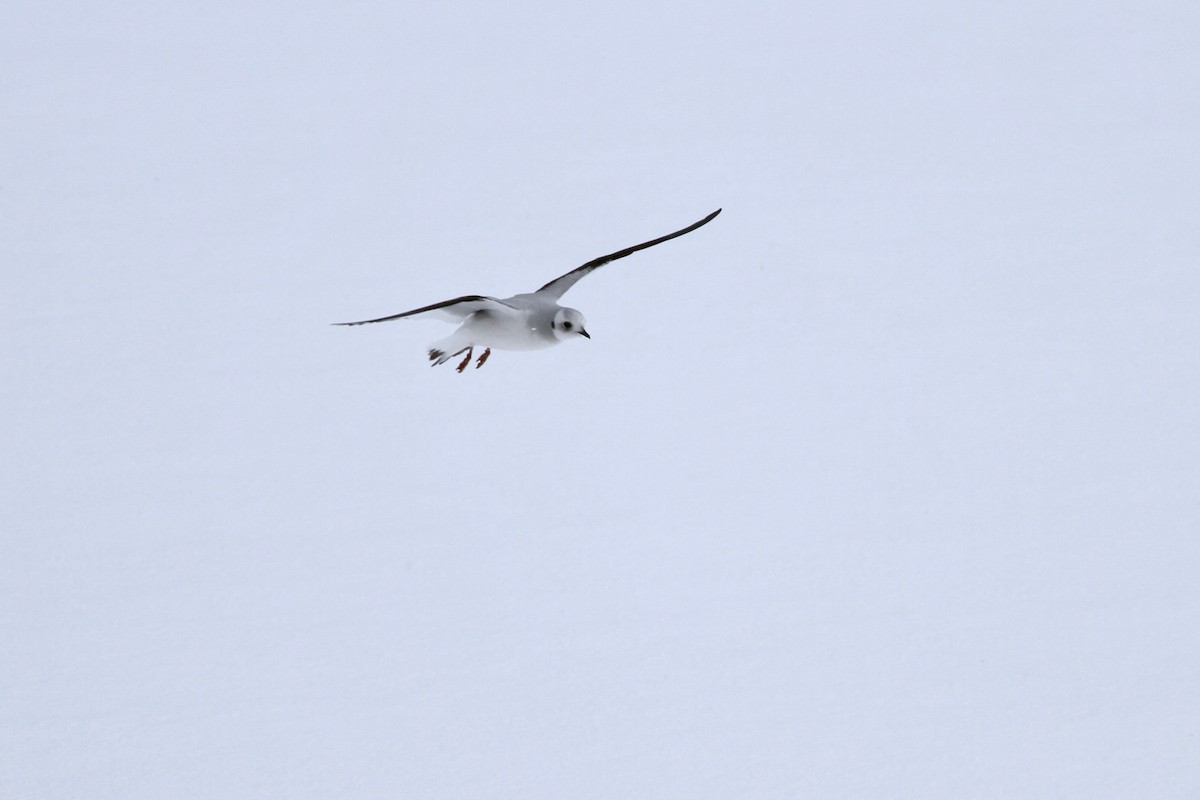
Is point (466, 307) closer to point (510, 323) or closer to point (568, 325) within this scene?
point (510, 323)

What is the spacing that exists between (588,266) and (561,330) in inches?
27.1

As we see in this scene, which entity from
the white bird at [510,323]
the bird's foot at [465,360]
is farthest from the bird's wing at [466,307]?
the bird's foot at [465,360]

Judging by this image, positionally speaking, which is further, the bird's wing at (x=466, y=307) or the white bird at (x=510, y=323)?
the white bird at (x=510, y=323)

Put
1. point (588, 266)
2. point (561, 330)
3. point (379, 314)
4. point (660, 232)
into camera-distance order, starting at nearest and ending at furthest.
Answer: point (561, 330) → point (588, 266) → point (379, 314) → point (660, 232)

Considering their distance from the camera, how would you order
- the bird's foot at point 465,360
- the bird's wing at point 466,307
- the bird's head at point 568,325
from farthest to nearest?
the bird's foot at point 465,360
the bird's head at point 568,325
the bird's wing at point 466,307

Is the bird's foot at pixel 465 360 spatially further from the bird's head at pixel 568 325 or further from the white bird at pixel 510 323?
the bird's head at pixel 568 325

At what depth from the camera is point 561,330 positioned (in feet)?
19.4

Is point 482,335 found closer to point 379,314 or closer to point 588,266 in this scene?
point 588,266

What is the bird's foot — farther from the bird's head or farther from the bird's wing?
the bird's head

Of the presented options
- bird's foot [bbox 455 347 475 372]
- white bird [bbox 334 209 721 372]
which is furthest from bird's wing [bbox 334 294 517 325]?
bird's foot [bbox 455 347 475 372]

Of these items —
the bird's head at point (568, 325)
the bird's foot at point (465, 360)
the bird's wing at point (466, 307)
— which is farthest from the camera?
the bird's foot at point (465, 360)

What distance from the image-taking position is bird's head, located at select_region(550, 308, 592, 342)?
19.2ft

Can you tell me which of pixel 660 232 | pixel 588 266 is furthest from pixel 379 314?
pixel 588 266

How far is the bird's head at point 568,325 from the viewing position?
5.86m
